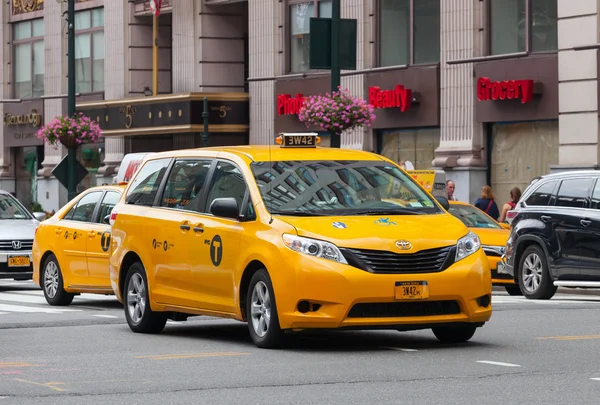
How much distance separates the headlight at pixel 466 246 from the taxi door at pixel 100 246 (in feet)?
22.5

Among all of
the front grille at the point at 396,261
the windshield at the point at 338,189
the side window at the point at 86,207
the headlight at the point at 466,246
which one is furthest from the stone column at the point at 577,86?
the front grille at the point at 396,261

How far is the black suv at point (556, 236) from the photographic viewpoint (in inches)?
754

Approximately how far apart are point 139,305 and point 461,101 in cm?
1903

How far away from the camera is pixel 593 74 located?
29.1 m

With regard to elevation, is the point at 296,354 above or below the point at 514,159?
below

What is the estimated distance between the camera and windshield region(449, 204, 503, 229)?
2389 cm

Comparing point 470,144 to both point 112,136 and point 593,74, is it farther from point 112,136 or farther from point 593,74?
point 112,136

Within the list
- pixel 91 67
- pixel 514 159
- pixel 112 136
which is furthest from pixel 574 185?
pixel 91 67

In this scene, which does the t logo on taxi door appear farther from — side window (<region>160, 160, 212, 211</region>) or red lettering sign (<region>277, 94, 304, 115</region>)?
red lettering sign (<region>277, 94, 304, 115</region>)

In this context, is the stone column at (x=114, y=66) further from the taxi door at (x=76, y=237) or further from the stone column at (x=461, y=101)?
the taxi door at (x=76, y=237)

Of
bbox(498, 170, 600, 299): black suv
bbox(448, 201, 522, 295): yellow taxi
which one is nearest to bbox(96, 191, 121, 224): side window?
bbox(448, 201, 522, 295): yellow taxi

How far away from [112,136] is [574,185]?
25.6 meters

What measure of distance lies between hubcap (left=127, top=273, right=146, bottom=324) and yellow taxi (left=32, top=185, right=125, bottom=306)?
3.59 metres

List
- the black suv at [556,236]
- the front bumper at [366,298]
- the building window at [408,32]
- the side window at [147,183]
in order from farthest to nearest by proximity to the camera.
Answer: the building window at [408,32], the black suv at [556,236], the side window at [147,183], the front bumper at [366,298]
